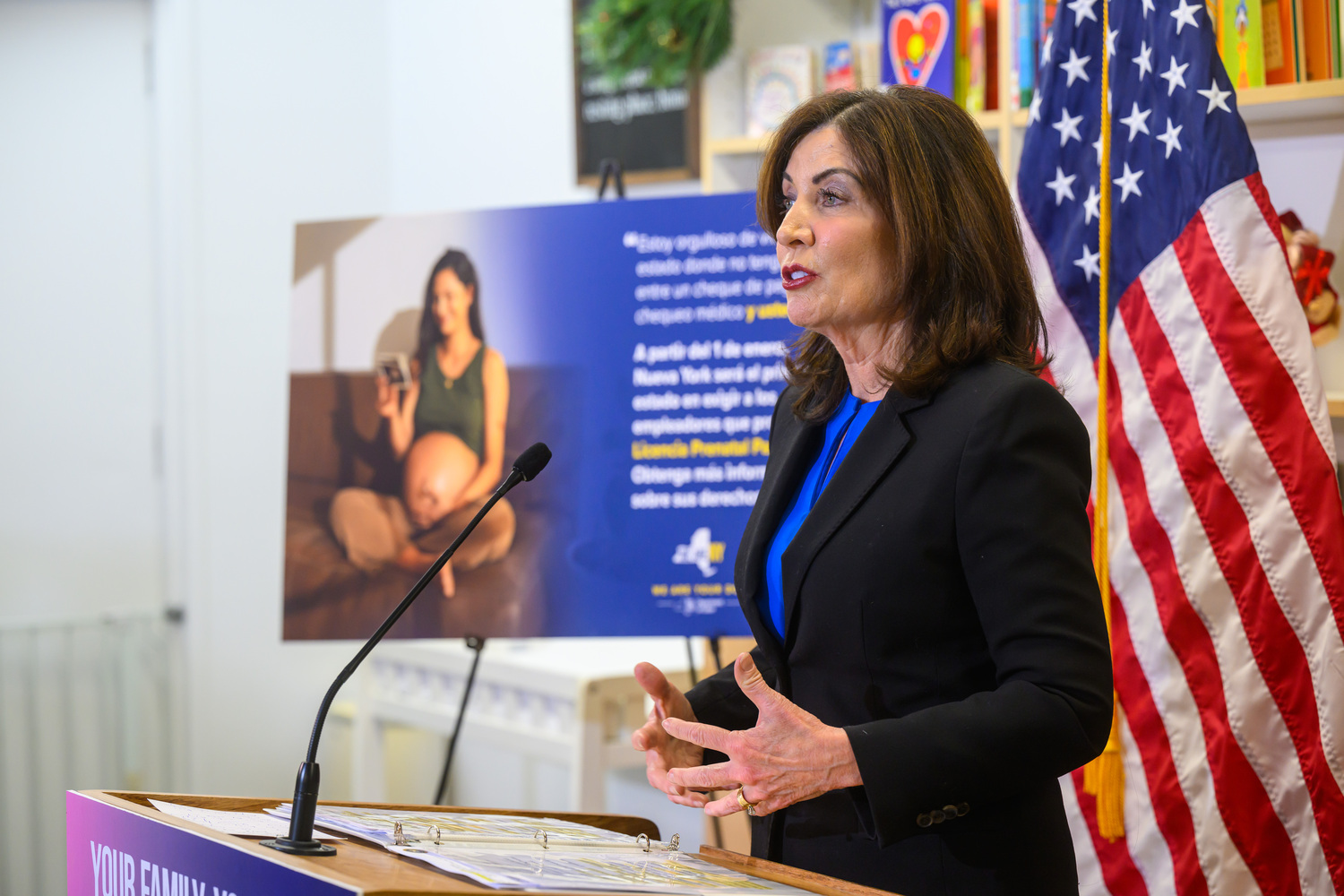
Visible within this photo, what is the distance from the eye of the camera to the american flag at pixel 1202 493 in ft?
6.10

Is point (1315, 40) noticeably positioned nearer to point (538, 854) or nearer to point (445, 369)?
point (445, 369)

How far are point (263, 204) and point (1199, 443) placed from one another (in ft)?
8.87

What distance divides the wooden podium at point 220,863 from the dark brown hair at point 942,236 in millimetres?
517

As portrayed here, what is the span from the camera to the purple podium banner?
88cm

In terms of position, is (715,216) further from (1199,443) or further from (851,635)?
(851,635)

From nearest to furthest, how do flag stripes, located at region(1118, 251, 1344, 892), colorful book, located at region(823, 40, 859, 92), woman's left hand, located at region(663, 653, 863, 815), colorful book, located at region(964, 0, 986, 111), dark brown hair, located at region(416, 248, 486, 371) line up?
woman's left hand, located at region(663, 653, 863, 815) < flag stripes, located at region(1118, 251, 1344, 892) < dark brown hair, located at region(416, 248, 486, 371) < colorful book, located at region(964, 0, 986, 111) < colorful book, located at region(823, 40, 859, 92)

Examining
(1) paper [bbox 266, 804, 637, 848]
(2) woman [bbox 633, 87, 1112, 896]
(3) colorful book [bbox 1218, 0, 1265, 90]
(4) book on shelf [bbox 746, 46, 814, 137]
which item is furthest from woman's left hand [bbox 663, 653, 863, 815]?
(4) book on shelf [bbox 746, 46, 814, 137]

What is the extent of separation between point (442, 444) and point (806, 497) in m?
1.18

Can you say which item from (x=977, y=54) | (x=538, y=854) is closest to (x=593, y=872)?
(x=538, y=854)

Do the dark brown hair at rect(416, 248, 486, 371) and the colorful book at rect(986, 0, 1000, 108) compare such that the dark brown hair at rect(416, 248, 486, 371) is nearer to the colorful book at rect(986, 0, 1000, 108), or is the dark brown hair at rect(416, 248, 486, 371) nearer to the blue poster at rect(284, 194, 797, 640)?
the blue poster at rect(284, 194, 797, 640)

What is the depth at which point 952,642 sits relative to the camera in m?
1.11

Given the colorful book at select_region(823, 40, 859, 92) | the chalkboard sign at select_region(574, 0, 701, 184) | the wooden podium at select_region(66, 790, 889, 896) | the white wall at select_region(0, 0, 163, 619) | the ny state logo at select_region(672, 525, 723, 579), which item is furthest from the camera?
the white wall at select_region(0, 0, 163, 619)

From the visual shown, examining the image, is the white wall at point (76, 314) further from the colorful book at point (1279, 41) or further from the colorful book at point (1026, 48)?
the colorful book at point (1279, 41)

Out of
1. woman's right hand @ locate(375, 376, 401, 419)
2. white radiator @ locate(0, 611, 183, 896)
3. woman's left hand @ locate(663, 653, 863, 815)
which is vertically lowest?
white radiator @ locate(0, 611, 183, 896)
